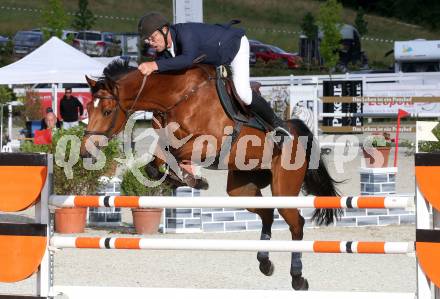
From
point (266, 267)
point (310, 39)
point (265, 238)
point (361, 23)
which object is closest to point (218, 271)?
point (265, 238)

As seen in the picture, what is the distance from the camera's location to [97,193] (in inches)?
396

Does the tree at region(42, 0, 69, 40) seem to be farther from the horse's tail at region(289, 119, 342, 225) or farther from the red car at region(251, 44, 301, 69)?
the horse's tail at region(289, 119, 342, 225)

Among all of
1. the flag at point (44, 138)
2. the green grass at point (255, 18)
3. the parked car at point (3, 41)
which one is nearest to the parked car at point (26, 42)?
the parked car at point (3, 41)

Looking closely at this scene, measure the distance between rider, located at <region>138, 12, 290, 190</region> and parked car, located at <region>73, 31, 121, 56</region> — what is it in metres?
30.4

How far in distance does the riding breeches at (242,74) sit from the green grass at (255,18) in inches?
1543

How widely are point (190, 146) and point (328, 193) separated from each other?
1.68 meters

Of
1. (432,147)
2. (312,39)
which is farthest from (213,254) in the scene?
(312,39)

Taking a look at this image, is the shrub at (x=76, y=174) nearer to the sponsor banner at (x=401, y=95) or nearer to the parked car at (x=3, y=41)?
the sponsor banner at (x=401, y=95)

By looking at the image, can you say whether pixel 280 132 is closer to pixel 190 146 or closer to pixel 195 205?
pixel 190 146

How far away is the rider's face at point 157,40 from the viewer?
6.08 meters

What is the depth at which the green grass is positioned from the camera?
4789 centimetres

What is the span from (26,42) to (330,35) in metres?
12.0

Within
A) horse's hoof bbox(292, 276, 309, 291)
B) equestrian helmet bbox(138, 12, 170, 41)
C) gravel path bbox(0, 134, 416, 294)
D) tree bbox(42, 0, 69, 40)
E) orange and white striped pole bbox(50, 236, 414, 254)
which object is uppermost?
tree bbox(42, 0, 69, 40)

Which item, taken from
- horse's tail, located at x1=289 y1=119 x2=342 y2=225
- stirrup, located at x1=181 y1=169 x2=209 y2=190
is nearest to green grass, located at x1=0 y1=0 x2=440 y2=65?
horse's tail, located at x1=289 y1=119 x2=342 y2=225
